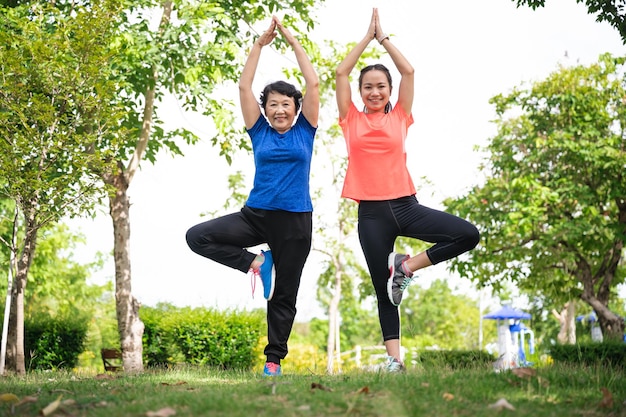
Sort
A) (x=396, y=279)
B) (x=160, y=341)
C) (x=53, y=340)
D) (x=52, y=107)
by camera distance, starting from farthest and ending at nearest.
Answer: (x=53, y=340)
(x=160, y=341)
(x=52, y=107)
(x=396, y=279)

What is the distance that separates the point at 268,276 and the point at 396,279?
3.17 feet

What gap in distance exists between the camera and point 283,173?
5.34 meters

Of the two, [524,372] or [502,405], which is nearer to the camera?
[502,405]

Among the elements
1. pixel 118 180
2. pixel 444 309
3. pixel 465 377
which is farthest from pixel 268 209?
pixel 444 309

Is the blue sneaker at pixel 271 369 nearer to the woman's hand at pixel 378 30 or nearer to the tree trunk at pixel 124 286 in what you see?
the woman's hand at pixel 378 30

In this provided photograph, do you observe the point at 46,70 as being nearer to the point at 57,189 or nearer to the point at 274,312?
the point at 57,189

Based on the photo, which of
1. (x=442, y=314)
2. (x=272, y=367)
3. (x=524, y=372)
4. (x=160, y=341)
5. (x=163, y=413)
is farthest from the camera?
(x=442, y=314)

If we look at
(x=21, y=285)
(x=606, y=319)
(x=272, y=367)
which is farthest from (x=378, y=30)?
(x=606, y=319)

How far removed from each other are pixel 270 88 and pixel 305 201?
3.12ft

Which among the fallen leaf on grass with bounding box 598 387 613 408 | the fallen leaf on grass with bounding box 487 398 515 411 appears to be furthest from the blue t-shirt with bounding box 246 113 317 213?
the fallen leaf on grass with bounding box 598 387 613 408

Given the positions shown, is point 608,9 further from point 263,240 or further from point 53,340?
point 53,340

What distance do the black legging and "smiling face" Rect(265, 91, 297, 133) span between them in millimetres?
841

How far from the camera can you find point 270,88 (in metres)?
5.62

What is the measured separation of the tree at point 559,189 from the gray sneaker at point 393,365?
997 centimetres
